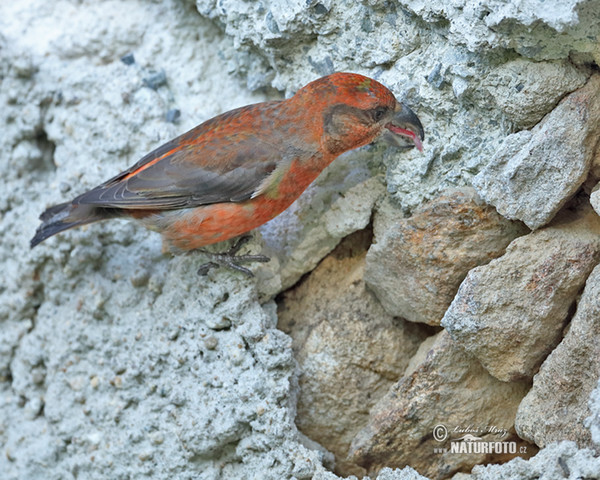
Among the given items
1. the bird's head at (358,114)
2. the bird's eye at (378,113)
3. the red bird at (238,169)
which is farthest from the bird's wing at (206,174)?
the bird's eye at (378,113)

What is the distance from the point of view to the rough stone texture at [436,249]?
3.03 meters

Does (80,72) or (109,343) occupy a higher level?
(80,72)

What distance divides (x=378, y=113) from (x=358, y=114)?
113 millimetres

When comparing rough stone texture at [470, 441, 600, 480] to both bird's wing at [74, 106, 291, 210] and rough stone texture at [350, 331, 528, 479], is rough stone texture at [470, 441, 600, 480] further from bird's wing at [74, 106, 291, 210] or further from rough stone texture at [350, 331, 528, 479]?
bird's wing at [74, 106, 291, 210]

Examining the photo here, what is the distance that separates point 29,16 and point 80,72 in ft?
1.77

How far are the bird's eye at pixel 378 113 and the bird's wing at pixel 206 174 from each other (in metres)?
0.46

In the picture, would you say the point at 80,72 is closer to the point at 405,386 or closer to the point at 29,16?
the point at 29,16

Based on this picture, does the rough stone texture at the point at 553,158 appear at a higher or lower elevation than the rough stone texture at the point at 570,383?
higher

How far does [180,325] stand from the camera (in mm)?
3490

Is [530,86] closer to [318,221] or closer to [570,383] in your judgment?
[570,383]

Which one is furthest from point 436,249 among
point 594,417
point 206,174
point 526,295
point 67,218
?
point 67,218

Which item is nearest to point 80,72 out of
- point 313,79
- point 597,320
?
point 313,79

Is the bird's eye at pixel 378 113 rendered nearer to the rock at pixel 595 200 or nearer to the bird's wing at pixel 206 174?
the bird's wing at pixel 206 174

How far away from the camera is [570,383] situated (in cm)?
273
